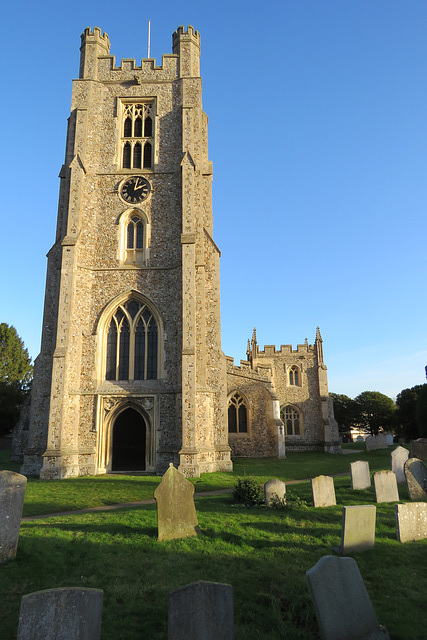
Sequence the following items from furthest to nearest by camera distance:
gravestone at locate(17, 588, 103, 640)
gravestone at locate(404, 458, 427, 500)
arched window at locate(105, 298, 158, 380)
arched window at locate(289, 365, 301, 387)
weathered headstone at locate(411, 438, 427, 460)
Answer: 1. arched window at locate(289, 365, 301, 387)
2. arched window at locate(105, 298, 158, 380)
3. weathered headstone at locate(411, 438, 427, 460)
4. gravestone at locate(404, 458, 427, 500)
5. gravestone at locate(17, 588, 103, 640)

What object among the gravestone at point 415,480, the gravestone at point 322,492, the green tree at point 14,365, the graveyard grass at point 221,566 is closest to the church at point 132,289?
the gravestone at point 322,492

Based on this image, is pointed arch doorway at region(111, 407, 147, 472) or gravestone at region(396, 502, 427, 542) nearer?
gravestone at region(396, 502, 427, 542)

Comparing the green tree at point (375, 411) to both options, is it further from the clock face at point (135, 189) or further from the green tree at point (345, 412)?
the clock face at point (135, 189)

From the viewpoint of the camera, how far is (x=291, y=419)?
33094 millimetres

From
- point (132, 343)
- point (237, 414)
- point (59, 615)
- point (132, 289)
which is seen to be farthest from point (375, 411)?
point (59, 615)

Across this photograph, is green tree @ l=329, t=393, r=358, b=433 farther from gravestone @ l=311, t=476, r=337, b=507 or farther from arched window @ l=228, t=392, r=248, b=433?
gravestone @ l=311, t=476, r=337, b=507

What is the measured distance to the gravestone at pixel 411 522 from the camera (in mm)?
7527

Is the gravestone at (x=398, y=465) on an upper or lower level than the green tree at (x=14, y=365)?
lower

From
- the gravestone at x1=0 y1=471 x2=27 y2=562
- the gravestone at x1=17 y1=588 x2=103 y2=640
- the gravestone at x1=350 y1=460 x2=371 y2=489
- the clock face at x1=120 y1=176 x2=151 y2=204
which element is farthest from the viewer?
the clock face at x1=120 y1=176 x2=151 y2=204

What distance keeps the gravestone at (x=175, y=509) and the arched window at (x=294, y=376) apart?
26.8m

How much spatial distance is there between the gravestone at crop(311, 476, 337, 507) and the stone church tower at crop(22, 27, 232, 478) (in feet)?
22.5

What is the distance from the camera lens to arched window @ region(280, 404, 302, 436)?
108 ft

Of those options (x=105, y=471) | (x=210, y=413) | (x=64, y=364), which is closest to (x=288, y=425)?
(x=210, y=413)

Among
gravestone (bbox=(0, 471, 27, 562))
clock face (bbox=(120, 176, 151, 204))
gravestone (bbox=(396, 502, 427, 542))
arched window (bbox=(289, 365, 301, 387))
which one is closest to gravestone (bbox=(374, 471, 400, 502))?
gravestone (bbox=(396, 502, 427, 542))
